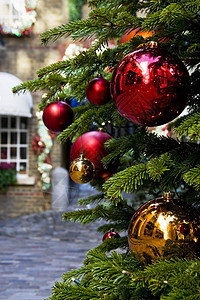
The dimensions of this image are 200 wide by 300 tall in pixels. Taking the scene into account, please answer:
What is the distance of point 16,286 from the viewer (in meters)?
4.38

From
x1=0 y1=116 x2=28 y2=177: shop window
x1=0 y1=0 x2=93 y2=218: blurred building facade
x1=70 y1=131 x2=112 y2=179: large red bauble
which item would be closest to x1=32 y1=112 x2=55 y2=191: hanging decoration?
x1=0 y1=0 x2=93 y2=218: blurred building facade

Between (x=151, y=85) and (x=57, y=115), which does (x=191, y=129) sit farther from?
(x=57, y=115)

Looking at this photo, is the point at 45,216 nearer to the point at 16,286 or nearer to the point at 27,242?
the point at 27,242

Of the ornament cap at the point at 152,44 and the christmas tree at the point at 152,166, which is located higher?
the ornament cap at the point at 152,44

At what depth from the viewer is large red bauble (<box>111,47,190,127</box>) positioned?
1.16 metres

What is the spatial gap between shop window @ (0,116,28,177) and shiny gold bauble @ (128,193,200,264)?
8755 mm

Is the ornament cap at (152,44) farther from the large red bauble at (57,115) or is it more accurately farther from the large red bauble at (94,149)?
the large red bauble at (94,149)

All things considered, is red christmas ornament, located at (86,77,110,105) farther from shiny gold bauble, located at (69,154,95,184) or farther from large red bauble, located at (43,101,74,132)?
shiny gold bauble, located at (69,154,95,184)

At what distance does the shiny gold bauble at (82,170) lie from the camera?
180cm

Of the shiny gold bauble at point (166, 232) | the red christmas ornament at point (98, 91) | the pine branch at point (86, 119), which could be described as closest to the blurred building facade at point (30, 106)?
the pine branch at point (86, 119)

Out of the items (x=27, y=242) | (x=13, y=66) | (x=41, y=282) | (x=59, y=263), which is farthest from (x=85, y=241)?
(x=13, y=66)

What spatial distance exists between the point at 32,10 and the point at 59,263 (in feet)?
21.2

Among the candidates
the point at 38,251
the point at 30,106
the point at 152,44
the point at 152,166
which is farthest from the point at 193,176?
the point at 30,106

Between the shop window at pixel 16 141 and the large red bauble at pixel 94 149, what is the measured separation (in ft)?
25.6
